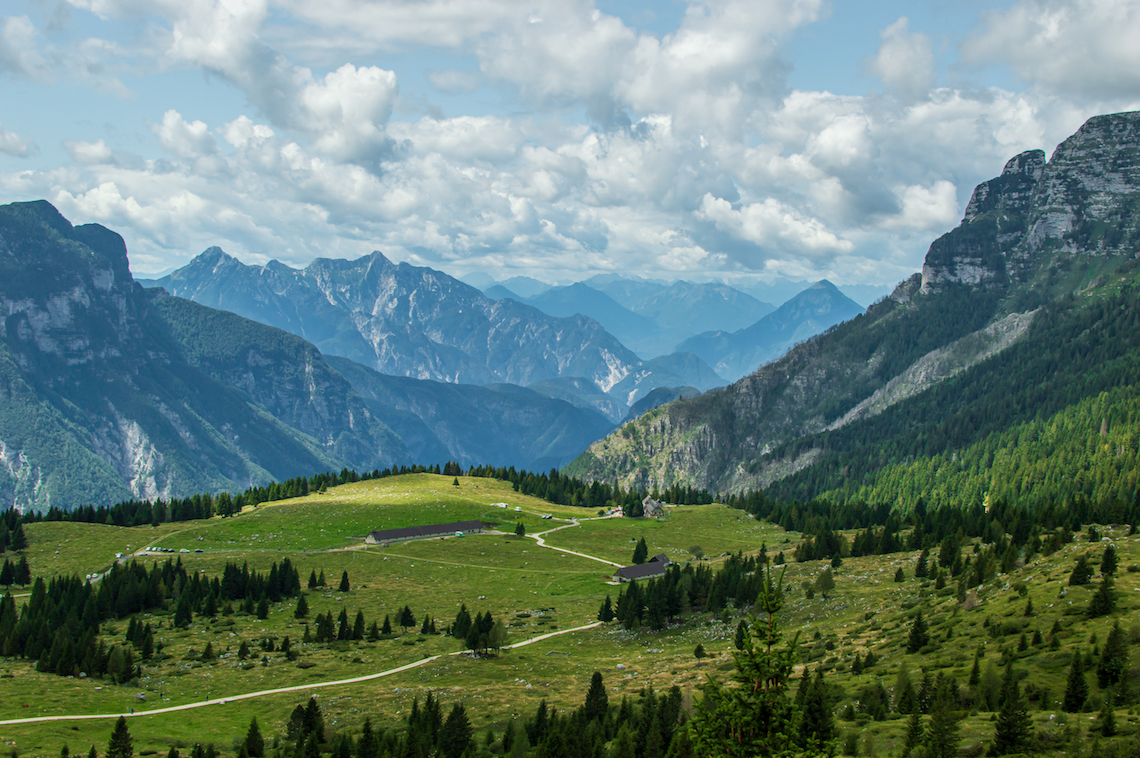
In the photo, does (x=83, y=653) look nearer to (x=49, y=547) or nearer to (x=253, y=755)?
(x=253, y=755)

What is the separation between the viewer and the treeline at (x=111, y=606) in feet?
299

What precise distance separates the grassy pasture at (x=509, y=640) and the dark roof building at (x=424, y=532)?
8020 mm

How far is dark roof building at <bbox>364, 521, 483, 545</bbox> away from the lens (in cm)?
16775

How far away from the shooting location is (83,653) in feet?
302

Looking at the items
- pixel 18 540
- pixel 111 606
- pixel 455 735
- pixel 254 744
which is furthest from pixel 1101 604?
pixel 18 540

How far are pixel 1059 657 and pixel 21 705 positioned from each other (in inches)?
3535

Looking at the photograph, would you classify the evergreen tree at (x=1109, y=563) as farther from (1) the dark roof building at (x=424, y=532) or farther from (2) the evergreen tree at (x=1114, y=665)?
(1) the dark roof building at (x=424, y=532)

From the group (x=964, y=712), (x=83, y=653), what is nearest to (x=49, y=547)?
(x=83, y=653)

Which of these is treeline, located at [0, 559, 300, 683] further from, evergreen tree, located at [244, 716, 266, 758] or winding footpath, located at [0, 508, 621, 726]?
evergreen tree, located at [244, 716, 266, 758]

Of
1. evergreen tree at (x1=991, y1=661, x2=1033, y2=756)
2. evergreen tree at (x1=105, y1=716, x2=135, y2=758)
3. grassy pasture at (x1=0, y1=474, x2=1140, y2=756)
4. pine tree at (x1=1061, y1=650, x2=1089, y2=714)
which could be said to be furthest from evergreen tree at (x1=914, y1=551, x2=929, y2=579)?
evergreen tree at (x1=105, y1=716, x2=135, y2=758)

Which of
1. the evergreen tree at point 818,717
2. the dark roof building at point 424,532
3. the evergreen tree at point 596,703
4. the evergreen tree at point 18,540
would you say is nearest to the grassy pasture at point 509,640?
the evergreen tree at point 818,717

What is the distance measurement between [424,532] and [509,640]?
74.1m

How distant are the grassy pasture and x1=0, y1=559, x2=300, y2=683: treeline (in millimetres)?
2847

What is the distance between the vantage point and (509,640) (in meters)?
105
